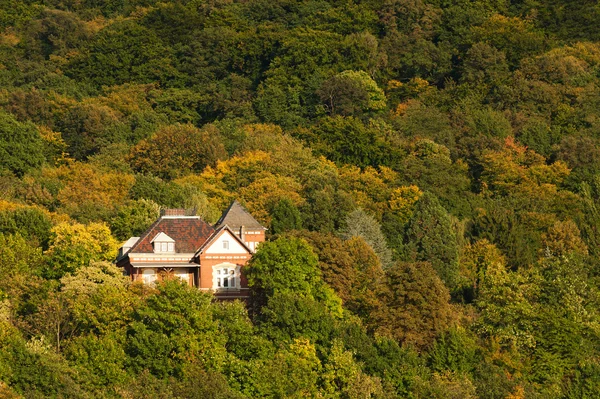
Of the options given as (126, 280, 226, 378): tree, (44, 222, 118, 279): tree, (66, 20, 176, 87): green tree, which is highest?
(66, 20, 176, 87): green tree

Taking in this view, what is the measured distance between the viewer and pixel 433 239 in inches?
3300

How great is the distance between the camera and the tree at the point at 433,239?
8156 cm

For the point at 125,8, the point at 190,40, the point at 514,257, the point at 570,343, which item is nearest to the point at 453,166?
the point at 514,257

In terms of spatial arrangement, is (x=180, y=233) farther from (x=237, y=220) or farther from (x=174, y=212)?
(x=237, y=220)

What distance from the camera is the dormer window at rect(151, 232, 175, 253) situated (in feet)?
230

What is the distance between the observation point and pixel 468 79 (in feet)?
390

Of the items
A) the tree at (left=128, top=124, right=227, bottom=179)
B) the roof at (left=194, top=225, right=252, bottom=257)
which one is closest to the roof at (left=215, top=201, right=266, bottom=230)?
the roof at (left=194, top=225, right=252, bottom=257)

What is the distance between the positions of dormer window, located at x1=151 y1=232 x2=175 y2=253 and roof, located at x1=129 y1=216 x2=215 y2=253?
172mm

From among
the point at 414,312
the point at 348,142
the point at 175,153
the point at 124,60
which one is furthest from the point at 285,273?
the point at 124,60

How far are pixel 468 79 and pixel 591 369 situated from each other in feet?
168

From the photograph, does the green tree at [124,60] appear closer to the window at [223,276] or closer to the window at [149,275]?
the window at [149,275]

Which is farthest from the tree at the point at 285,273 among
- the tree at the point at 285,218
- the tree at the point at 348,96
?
the tree at the point at 348,96

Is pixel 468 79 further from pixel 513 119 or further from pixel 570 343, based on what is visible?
pixel 570 343

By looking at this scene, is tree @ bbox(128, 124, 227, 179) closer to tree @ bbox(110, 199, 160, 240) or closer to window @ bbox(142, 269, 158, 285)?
tree @ bbox(110, 199, 160, 240)
